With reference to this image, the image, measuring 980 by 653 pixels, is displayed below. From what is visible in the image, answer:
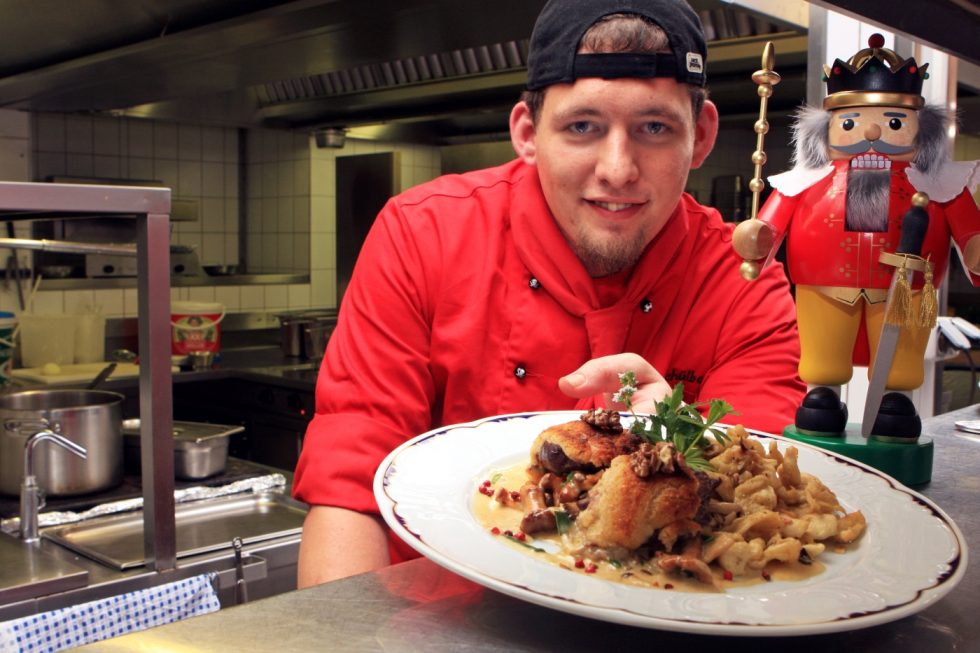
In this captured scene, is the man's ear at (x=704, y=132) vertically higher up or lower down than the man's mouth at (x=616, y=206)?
higher up

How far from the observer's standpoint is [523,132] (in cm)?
129

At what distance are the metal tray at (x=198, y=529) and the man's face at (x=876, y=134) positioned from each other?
60.6 inches

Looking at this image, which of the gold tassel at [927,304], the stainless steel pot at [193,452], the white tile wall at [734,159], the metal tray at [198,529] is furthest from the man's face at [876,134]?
the white tile wall at [734,159]

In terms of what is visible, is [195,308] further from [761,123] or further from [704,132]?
[761,123]

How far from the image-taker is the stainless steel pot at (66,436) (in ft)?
6.79

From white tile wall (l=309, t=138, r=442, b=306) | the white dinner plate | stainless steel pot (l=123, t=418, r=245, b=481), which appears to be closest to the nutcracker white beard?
the white dinner plate

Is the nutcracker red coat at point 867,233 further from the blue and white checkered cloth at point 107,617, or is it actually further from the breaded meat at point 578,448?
the blue and white checkered cloth at point 107,617

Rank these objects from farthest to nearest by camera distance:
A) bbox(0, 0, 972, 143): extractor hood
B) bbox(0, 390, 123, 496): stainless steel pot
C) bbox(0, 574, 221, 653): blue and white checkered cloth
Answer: bbox(0, 0, 972, 143): extractor hood
bbox(0, 390, 123, 496): stainless steel pot
bbox(0, 574, 221, 653): blue and white checkered cloth

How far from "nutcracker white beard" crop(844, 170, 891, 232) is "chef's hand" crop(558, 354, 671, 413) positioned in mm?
263

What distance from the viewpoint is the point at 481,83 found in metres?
3.55

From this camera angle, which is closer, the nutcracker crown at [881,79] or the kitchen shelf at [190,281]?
the nutcracker crown at [881,79]

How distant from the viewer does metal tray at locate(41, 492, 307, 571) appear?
198 cm

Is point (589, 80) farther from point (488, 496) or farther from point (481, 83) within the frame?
point (481, 83)

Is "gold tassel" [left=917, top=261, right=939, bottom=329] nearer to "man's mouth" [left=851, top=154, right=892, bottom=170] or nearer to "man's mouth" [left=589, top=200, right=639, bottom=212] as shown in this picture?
"man's mouth" [left=851, top=154, right=892, bottom=170]
